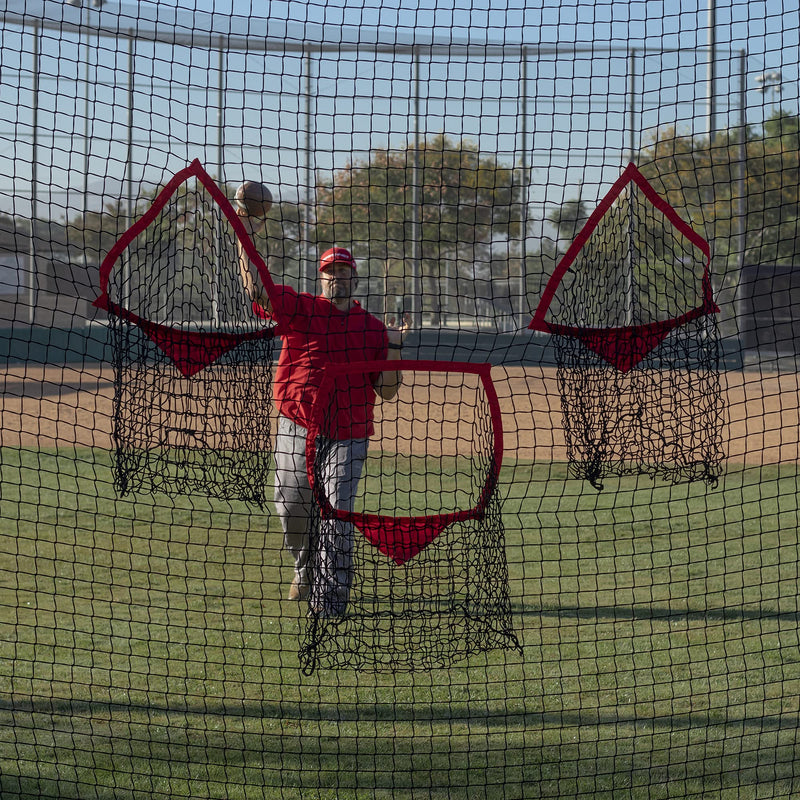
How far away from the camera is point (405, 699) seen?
4.30 metres

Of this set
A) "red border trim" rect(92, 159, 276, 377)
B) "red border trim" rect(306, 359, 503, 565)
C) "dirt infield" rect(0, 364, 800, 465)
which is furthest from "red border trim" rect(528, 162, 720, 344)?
"dirt infield" rect(0, 364, 800, 465)

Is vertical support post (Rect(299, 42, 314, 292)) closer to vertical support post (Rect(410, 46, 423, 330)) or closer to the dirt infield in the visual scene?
vertical support post (Rect(410, 46, 423, 330))

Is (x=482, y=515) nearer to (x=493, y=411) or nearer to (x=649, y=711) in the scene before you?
(x=493, y=411)

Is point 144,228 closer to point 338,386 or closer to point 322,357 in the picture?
point 338,386

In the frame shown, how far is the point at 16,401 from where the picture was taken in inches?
547

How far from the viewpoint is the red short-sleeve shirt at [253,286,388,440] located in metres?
4.85

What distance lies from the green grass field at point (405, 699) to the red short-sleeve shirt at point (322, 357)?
2.77 ft

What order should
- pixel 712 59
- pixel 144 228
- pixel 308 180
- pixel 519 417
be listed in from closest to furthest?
1. pixel 144 228
2. pixel 308 180
3. pixel 712 59
4. pixel 519 417

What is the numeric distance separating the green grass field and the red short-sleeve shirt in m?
0.84

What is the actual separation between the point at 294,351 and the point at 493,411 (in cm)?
179

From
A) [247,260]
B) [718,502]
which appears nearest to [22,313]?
[718,502]

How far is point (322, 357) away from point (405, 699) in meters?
1.66

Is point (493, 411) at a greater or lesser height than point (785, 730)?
greater

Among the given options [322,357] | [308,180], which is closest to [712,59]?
[308,180]
